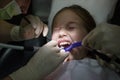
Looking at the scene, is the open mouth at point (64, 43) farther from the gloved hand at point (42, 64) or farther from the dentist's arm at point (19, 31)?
the dentist's arm at point (19, 31)

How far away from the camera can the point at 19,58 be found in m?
2.13

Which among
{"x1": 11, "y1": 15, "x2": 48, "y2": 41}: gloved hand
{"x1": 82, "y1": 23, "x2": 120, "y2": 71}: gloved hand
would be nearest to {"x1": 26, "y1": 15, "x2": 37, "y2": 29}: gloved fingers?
{"x1": 11, "y1": 15, "x2": 48, "y2": 41}: gloved hand

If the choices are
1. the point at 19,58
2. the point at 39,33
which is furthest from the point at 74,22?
the point at 19,58

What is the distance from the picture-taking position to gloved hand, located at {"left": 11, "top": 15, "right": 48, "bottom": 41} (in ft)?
7.11

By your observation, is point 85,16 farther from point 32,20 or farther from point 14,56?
point 14,56

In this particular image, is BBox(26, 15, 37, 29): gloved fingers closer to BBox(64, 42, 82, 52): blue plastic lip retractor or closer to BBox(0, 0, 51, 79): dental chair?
BBox(0, 0, 51, 79): dental chair

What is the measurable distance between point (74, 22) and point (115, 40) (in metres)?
0.44

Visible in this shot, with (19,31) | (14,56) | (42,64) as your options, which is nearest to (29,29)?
(19,31)

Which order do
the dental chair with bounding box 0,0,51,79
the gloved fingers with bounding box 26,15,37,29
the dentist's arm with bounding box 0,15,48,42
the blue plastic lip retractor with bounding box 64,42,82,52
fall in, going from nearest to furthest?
1. the blue plastic lip retractor with bounding box 64,42,82,52
2. the dental chair with bounding box 0,0,51,79
3. the dentist's arm with bounding box 0,15,48,42
4. the gloved fingers with bounding box 26,15,37,29

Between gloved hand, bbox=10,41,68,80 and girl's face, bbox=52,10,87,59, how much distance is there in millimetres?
157

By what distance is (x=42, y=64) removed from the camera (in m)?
1.81

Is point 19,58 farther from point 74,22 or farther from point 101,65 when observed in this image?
point 101,65

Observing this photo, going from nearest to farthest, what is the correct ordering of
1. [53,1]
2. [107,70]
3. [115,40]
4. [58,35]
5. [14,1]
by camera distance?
[115,40]
[107,70]
[58,35]
[14,1]
[53,1]

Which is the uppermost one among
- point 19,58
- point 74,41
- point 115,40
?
point 115,40
